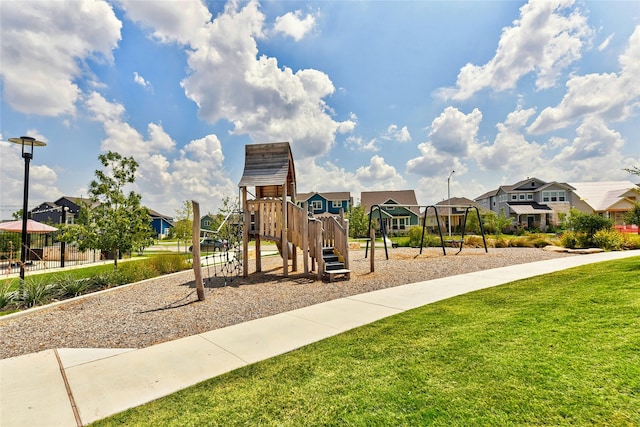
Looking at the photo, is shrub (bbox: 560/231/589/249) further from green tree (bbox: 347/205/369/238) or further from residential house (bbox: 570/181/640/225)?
residential house (bbox: 570/181/640/225)

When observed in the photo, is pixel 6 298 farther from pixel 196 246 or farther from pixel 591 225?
pixel 591 225

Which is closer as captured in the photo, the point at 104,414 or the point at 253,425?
the point at 253,425

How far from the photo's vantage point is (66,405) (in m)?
3.07

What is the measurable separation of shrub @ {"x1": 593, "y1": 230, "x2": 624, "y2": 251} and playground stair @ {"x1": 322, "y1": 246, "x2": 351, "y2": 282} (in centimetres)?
1446

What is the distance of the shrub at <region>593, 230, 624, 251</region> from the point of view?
15.6 metres

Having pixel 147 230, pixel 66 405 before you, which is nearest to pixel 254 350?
pixel 66 405

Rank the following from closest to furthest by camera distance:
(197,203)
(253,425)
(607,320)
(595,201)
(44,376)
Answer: (253,425), (44,376), (607,320), (197,203), (595,201)

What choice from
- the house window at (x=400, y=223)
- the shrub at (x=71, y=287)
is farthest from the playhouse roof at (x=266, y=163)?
Result: the house window at (x=400, y=223)

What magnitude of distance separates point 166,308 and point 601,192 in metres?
→ 64.0

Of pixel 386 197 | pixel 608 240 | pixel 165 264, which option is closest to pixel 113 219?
pixel 165 264

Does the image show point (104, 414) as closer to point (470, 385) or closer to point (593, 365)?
point (470, 385)

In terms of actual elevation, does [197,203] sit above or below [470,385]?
above

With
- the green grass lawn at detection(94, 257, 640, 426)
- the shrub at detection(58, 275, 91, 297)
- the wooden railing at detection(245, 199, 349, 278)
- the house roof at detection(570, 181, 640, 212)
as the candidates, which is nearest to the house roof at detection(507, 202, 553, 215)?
the house roof at detection(570, 181, 640, 212)

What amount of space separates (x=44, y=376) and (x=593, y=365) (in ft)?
19.6
